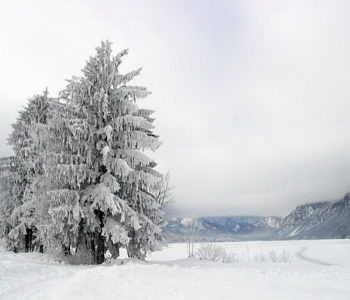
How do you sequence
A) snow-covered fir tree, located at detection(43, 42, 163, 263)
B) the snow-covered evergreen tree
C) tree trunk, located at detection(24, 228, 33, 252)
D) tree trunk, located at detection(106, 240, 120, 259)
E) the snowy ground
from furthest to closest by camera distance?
tree trunk, located at detection(24, 228, 33, 252), the snow-covered evergreen tree, tree trunk, located at detection(106, 240, 120, 259), snow-covered fir tree, located at detection(43, 42, 163, 263), the snowy ground

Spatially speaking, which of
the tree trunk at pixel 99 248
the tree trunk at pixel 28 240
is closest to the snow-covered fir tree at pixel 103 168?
the tree trunk at pixel 99 248

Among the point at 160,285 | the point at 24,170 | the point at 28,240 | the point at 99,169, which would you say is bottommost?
the point at 160,285

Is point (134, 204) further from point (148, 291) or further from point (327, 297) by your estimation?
point (327, 297)

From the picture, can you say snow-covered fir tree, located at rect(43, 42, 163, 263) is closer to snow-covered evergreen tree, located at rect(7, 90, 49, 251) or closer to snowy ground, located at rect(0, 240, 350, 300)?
snowy ground, located at rect(0, 240, 350, 300)

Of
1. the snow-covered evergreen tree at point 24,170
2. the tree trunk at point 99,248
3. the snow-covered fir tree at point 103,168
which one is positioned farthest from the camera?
the snow-covered evergreen tree at point 24,170

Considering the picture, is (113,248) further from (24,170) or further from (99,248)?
(24,170)

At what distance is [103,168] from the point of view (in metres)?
20.4

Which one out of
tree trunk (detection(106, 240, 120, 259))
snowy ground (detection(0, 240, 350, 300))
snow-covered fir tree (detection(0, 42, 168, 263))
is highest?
snow-covered fir tree (detection(0, 42, 168, 263))

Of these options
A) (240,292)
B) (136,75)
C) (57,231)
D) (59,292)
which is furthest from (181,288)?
(136,75)

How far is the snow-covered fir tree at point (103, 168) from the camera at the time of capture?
18750 mm

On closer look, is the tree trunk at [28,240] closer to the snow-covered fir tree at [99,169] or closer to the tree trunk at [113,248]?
the snow-covered fir tree at [99,169]

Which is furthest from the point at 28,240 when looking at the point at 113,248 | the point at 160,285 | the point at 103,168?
the point at 160,285

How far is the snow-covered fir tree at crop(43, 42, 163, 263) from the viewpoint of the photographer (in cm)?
1875

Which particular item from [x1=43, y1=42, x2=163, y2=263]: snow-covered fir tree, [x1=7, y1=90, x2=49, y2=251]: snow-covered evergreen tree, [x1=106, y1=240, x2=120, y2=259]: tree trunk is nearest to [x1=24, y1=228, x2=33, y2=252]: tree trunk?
[x1=7, y1=90, x2=49, y2=251]: snow-covered evergreen tree
